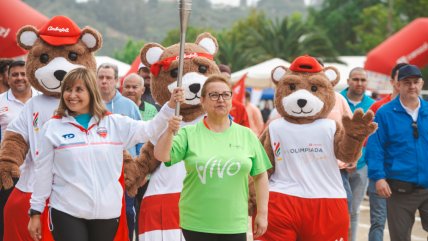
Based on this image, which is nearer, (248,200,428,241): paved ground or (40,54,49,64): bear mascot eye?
(40,54,49,64): bear mascot eye

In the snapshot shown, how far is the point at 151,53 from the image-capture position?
623 centimetres

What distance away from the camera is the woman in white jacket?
4.71 meters

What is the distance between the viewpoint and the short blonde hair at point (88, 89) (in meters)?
4.84

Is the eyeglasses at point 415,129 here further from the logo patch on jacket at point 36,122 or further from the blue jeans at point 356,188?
the logo patch on jacket at point 36,122

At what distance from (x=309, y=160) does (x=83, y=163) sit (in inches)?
78.6

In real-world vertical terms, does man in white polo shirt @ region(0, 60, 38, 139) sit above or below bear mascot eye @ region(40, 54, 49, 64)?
below

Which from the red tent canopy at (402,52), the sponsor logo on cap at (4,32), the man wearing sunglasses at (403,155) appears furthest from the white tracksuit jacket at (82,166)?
the red tent canopy at (402,52)

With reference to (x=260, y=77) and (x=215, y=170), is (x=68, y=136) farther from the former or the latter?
(x=260, y=77)

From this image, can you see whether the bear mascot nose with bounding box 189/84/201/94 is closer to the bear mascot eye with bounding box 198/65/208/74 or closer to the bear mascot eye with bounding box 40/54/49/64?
the bear mascot eye with bounding box 198/65/208/74

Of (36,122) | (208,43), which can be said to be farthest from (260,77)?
(36,122)

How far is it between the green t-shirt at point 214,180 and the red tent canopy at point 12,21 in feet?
18.5

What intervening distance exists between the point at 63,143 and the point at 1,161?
3.26ft

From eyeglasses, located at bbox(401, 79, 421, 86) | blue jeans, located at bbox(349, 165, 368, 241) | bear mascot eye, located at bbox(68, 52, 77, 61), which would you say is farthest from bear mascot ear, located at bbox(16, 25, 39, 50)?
blue jeans, located at bbox(349, 165, 368, 241)

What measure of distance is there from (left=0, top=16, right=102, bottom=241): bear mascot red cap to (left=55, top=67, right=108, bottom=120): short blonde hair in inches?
31.3
